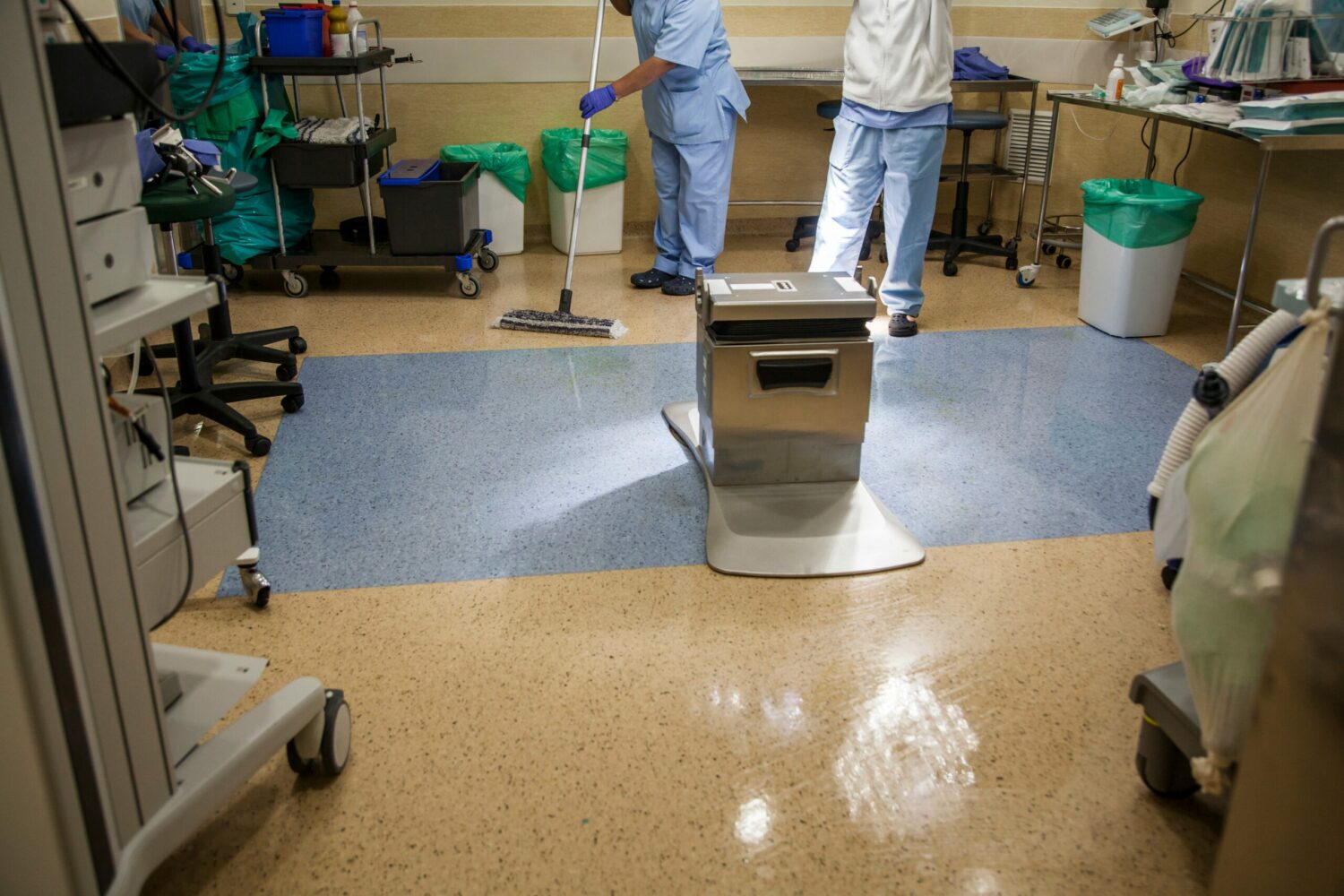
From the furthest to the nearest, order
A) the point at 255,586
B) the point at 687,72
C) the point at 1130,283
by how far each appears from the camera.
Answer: the point at 687,72
the point at 1130,283
the point at 255,586

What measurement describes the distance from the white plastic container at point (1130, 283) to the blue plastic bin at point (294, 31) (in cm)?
288

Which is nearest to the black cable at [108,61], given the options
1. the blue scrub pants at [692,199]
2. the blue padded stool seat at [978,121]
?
the blue scrub pants at [692,199]

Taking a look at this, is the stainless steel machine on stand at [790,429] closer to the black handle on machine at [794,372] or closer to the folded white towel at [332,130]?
the black handle on machine at [794,372]

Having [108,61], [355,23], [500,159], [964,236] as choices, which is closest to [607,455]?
[108,61]

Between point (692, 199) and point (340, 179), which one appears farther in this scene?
point (692, 199)

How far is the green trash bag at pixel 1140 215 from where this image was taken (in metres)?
3.42

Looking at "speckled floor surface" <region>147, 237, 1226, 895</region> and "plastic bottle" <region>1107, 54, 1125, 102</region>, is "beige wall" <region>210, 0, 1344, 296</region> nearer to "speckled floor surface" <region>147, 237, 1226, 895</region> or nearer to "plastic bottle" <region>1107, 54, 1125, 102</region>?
"plastic bottle" <region>1107, 54, 1125, 102</region>

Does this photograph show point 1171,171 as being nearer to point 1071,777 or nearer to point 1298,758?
point 1071,777

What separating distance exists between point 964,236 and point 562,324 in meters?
2.14

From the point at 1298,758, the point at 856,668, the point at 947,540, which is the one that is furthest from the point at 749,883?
the point at 947,540

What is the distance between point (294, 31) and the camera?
12.4 feet

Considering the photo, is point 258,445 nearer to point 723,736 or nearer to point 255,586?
point 255,586

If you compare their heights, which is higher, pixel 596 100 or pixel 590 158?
pixel 596 100

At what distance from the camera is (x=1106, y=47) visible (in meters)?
4.83
